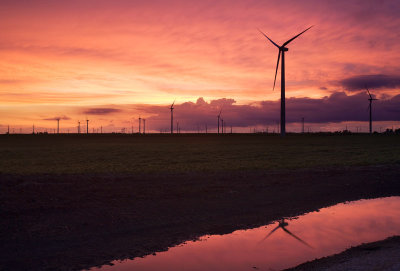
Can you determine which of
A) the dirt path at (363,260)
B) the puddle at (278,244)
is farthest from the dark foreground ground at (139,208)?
the dirt path at (363,260)

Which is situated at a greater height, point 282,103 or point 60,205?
point 282,103

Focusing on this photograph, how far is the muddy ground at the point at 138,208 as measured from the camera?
10.4 m

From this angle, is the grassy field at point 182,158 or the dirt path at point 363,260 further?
the grassy field at point 182,158

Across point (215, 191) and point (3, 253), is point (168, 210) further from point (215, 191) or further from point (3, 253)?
point (3, 253)

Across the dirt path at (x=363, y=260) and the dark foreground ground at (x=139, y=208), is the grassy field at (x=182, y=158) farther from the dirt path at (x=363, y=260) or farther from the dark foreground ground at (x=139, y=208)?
the dirt path at (x=363, y=260)

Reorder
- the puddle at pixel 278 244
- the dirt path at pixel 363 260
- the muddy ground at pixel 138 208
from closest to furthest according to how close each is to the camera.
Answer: the dirt path at pixel 363 260
the puddle at pixel 278 244
the muddy ground at pixel 138 208

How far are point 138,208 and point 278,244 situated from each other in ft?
20.1

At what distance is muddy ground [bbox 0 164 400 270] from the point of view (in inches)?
410

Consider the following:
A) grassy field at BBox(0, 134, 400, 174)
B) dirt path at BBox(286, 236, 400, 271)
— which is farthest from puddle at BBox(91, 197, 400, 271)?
grassy field at BBox(0, 134, 400, 174)

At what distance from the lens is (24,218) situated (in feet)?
44.5

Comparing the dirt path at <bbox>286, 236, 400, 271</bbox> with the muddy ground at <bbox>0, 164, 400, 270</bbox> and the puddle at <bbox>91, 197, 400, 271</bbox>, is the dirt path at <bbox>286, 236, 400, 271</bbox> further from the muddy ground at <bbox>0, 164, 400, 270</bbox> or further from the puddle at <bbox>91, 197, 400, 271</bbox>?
the muddy ground at <bbox>0, 164, 400, 270</bbox>

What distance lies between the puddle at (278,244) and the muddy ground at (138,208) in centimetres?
59

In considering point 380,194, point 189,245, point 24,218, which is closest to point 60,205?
point 24,218

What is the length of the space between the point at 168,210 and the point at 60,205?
424 centimetres
